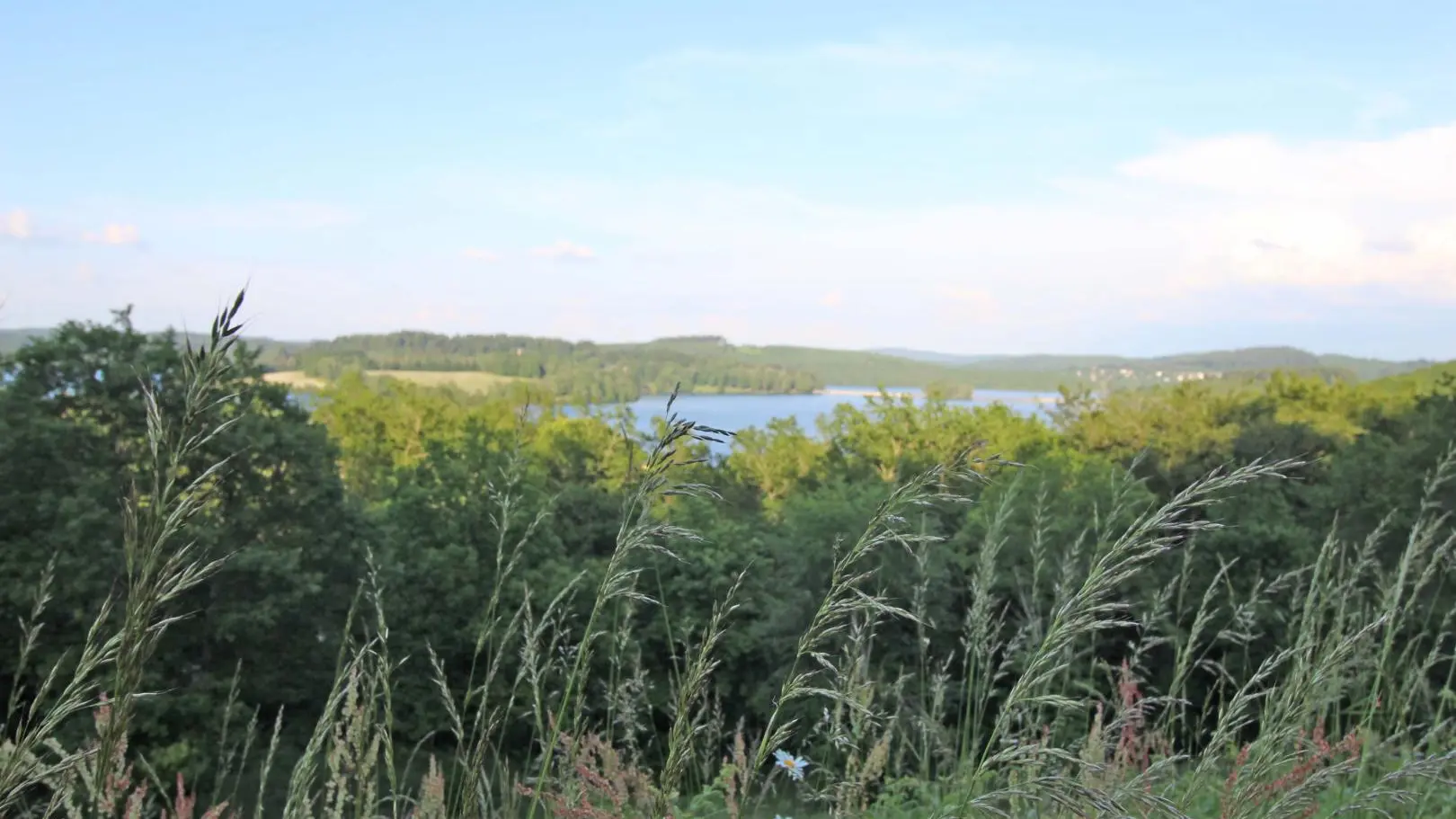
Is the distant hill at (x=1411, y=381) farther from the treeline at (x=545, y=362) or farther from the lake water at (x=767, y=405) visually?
the treeline at (x=545, y=362)

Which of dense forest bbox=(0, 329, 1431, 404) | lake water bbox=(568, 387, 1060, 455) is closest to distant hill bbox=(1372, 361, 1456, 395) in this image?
dense forest bbox=(0, 329, 1431, 404)

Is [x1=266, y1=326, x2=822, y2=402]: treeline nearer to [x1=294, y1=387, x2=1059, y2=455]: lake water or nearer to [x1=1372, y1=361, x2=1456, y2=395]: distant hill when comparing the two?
[x1=294, y1=387, x2=1059, y2=455]: lake water

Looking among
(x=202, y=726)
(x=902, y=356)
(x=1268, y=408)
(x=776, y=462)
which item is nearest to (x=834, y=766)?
(x=202, y=726)

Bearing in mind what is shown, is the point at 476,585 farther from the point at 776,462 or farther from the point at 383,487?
the point at 776,462

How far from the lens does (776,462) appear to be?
38406mm

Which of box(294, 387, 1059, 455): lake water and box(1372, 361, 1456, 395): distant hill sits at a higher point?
box(1372, 361, 1456, 395): distant hill

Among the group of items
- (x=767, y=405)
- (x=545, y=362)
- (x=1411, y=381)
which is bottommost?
(x=767, y=405)

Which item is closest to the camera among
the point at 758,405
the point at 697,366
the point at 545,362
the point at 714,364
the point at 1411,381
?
the point at 1411,381

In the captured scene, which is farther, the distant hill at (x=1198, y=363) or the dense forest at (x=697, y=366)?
the distant hill at (x=1198, y=363)

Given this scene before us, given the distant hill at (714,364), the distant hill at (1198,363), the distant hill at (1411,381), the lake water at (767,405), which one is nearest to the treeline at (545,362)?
the distant hill at (714,364)

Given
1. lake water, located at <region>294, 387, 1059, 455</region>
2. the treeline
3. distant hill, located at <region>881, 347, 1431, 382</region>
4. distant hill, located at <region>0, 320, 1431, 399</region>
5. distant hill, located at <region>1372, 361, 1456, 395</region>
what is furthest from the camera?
distant hill, located at <region>881, 347, 1431, 382</region>

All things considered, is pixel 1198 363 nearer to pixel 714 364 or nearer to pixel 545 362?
pixel 714 364

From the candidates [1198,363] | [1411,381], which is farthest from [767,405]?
[1198,363]

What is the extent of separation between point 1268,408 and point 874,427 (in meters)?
16.4
